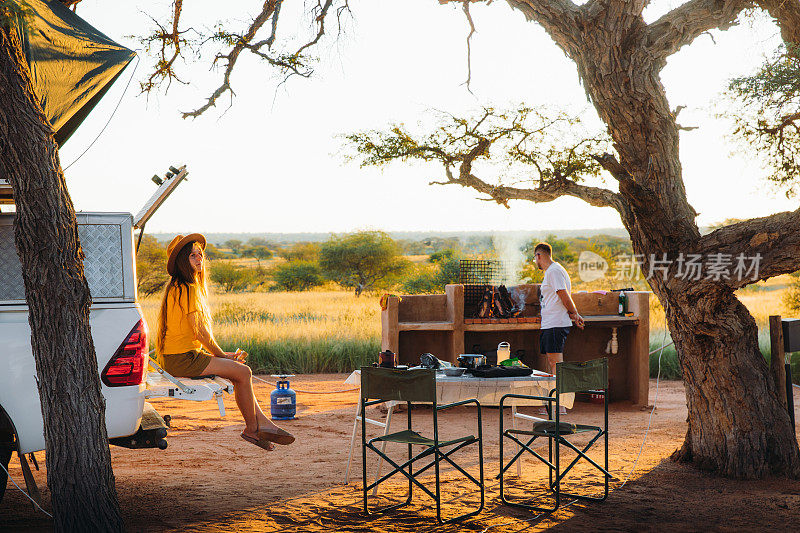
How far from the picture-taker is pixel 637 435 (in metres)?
7.47

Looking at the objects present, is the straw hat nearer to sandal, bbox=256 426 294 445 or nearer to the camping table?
sandal, bbox=256 426 294 445

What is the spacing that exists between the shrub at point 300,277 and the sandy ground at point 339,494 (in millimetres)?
34111

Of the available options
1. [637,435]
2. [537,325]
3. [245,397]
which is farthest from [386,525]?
[537,325]

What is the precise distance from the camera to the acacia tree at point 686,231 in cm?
563

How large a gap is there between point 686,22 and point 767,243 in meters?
1.97

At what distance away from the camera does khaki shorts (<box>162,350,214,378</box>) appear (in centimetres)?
541

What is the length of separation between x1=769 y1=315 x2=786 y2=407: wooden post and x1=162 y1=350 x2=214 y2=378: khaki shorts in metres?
4.15

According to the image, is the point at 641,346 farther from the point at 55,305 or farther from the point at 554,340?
the point at 55,305

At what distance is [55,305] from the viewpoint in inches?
151

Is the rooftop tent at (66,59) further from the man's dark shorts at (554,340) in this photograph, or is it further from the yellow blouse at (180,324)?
the man's dark shorts at (554,340)

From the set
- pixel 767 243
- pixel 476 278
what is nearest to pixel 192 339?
pixel 767 243

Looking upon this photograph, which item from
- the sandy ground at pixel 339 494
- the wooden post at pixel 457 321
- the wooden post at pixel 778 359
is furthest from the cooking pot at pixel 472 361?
the wooden post at pixel 457 321

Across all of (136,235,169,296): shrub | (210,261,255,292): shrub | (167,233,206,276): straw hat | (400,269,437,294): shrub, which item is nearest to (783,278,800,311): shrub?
(400,269,437,294): shrub

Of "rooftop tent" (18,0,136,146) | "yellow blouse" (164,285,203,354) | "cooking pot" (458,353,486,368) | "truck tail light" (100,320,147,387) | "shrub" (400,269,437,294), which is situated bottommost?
"cooking pot" (458,353,486,368)
